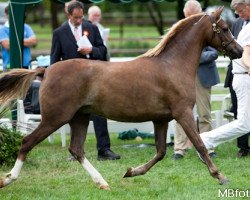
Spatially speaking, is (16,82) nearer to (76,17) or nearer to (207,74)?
(76,17)

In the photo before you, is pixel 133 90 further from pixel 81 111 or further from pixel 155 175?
pixel 155 175

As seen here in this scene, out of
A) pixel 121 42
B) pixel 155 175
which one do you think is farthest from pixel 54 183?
pixel 121 42

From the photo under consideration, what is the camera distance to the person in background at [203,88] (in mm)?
10883

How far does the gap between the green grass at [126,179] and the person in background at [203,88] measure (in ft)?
0.65

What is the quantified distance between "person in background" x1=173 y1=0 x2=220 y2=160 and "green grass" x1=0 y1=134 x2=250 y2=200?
0.20 metres

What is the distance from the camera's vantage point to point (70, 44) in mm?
10750

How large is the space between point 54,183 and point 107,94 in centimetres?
131

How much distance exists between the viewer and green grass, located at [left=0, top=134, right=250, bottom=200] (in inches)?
320

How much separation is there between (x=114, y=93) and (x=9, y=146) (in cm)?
223

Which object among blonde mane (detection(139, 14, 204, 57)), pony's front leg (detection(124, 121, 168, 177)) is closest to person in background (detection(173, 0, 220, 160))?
blonde mane (detection(139, 14, 204, 57))

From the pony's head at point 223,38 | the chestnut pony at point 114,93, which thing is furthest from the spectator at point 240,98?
the chestnut pony at point 114,93

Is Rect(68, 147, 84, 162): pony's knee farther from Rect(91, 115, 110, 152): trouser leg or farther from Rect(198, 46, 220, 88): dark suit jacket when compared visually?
Rect(198, 46, 220, 88): dark suit jacket

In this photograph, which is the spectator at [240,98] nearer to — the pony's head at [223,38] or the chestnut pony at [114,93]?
the pony's head at [223,38]

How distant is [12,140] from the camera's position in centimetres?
1007
